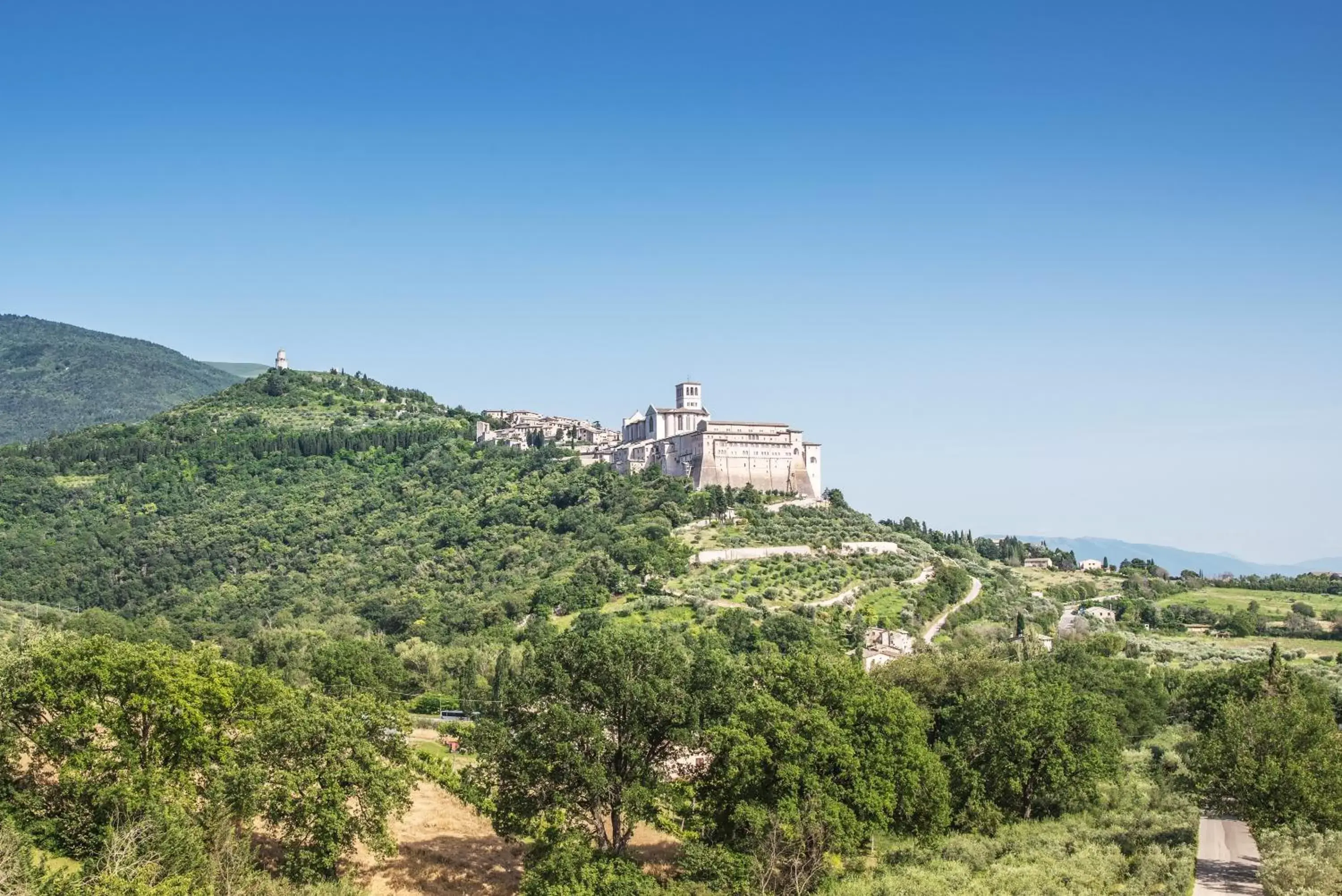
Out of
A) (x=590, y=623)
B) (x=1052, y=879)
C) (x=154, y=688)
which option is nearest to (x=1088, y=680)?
(x=1052, y=879)

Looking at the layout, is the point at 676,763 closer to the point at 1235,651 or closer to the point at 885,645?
the point at 885,645

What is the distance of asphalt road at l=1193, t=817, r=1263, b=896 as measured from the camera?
28453 millimetres

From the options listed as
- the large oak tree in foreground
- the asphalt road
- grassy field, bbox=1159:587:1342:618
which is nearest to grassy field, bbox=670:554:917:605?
grassy field, bbox=1159:587:1342:618

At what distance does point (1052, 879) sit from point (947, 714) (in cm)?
1164

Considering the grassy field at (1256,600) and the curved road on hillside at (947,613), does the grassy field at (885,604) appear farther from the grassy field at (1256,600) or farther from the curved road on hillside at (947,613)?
the grassy field at (1256,600)

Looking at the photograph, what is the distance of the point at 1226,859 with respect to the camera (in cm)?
3147

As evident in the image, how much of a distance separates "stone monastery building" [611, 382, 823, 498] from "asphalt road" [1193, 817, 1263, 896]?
283ft

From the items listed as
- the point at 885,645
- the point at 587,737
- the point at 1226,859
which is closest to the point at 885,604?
the point at 885,645

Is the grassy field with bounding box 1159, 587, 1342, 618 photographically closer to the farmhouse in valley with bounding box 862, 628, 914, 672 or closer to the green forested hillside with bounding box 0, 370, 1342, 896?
the farmhouse in valley with bounding box 862, 628, 914, 672

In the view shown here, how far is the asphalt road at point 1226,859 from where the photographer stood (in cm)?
2845

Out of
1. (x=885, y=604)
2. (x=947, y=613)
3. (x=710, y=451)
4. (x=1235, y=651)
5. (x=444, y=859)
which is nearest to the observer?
(x=444, y=859)

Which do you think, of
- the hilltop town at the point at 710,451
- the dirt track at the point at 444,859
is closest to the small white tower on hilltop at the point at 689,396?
the hilltop town at the point at 710,451

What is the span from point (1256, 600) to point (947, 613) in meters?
51.3

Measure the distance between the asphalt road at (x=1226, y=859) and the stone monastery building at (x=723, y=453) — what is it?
86.1 metres
